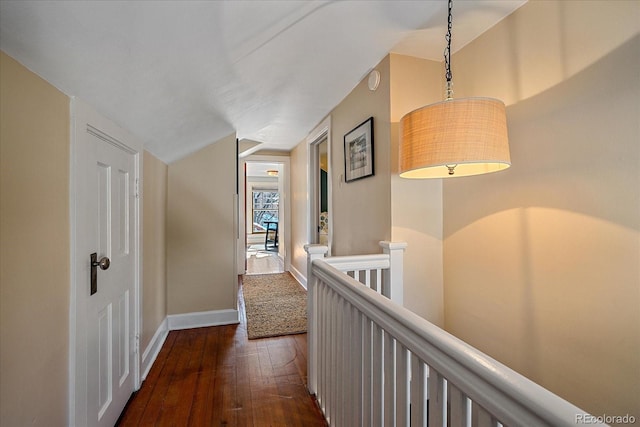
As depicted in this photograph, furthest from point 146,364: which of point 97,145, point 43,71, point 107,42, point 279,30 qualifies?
point 279,30

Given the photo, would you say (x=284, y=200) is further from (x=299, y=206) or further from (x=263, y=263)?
(x=263, y=263)

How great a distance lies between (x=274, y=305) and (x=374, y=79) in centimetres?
259

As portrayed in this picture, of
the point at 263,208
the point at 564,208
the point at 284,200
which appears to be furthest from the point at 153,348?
the point at 263,208

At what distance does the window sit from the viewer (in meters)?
10.2

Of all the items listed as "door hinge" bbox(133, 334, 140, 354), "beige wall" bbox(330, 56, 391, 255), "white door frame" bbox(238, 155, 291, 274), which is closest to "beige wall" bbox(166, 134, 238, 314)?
"door hinge" bbox(133, 334, 140, 354)

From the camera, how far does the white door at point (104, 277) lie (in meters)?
1.15

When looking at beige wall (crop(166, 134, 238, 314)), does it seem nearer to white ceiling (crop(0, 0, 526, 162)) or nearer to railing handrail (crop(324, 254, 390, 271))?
white ceiling (crop(0, 0, 526, 162))

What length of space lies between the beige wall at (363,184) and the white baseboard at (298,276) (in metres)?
1.35

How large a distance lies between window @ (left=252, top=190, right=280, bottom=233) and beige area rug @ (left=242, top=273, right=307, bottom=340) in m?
5.67

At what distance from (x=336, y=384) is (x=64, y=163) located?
1476mm

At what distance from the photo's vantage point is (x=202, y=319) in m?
2.79

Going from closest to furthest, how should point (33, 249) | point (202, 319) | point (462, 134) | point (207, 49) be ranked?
1. point (33, 249)
2. point (462, 134)
3. point (207, 49)
4. point (202, 319)

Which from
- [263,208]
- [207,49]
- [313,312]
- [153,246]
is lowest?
[313,312]

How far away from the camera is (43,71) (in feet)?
2.91
